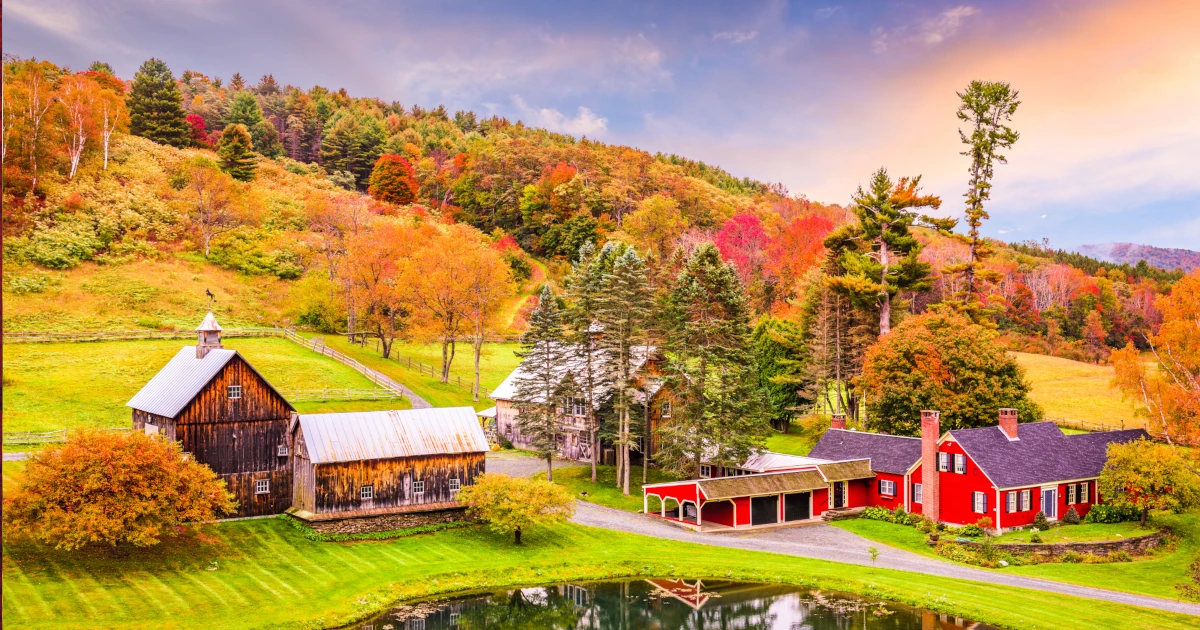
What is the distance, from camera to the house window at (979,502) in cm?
4228

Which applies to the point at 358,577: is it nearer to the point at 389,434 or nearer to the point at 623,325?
the point at 389,434

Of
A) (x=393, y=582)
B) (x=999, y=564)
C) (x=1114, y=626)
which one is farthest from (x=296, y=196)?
(x=1114, y=626)

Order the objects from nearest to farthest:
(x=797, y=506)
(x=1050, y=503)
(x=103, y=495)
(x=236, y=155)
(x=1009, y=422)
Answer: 1. (x=103, y=495)
2. (x=1050, y=503)
3. (x=797, y=506)
4. (x=1009, y=422)
5. (x=236, y=155)

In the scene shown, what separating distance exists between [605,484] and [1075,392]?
44.4 metres

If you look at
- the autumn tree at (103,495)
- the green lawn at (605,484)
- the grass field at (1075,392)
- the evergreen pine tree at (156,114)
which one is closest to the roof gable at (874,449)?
the green lawn at (605,484)

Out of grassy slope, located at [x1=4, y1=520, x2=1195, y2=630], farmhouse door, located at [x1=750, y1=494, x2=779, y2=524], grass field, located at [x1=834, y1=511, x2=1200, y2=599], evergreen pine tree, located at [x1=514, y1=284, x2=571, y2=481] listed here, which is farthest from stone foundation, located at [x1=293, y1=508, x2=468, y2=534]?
grass field, located at [x1=834, y1=511, x2=1200, y2=599]

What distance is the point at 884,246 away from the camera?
60594mm

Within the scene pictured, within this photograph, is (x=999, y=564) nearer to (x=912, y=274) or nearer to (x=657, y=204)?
(x=912, y=274)

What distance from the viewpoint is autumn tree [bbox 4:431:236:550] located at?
28781 millimetres

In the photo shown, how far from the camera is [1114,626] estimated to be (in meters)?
28.8

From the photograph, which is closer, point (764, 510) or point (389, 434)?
point (389, 434)

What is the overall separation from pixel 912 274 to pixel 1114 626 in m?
33.7

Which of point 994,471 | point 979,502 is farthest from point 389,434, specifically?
point 994,471

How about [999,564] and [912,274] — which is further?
[912,274]
